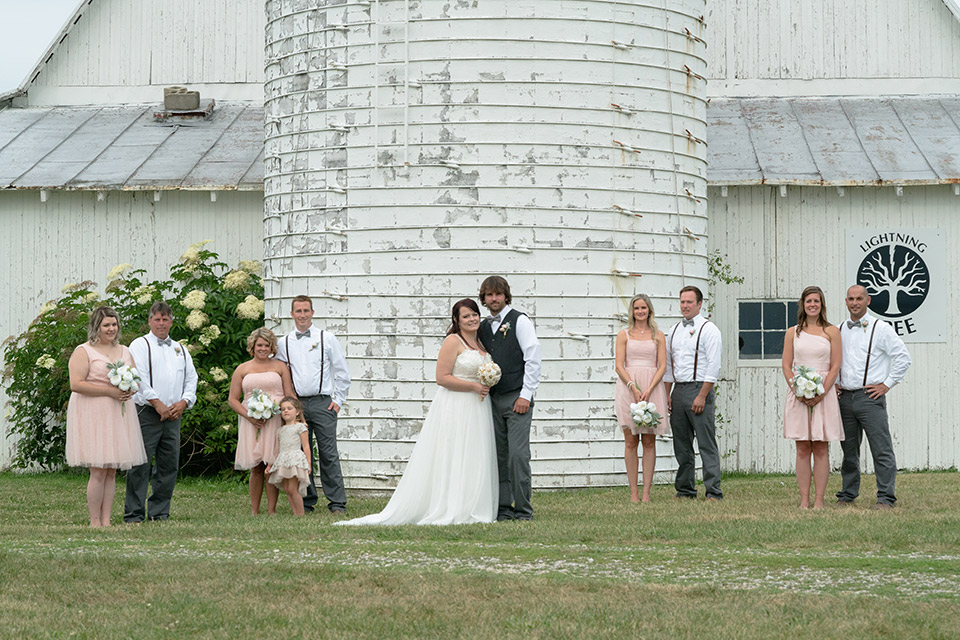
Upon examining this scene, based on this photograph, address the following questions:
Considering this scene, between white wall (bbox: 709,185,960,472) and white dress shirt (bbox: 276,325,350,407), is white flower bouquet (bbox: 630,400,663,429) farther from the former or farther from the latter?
white wall (bbox: 709,185,960,472)

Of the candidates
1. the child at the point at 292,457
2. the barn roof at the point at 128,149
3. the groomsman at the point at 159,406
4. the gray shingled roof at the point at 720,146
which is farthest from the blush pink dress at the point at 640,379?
the barn roof at the point at 128,149

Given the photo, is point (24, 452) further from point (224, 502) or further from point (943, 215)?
point (943, 215)

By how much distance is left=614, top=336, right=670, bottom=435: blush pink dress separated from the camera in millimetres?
11406

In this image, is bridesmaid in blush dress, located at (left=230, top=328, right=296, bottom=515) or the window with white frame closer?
bridesmaid in blush dress, located at (left=230, top=328, right=296, bottom=515)

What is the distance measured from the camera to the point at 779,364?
16250 mm

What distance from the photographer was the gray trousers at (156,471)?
10.3 m

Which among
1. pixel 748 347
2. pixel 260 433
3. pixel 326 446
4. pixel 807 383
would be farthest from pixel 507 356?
pixel 748 347

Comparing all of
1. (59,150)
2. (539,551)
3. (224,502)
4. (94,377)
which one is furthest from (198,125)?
(539,551)

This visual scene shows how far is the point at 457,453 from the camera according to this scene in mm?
10094

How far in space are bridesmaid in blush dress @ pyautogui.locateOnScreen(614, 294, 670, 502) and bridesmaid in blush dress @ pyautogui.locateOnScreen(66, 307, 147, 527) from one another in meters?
4.09

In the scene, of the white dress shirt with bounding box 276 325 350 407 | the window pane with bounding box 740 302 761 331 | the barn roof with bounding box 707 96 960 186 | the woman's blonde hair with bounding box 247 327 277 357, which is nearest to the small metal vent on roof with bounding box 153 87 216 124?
the barn roof with bounding box 707 96 960 186

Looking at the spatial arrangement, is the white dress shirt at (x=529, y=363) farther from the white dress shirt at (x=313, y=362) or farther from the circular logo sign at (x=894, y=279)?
the circular logo sign at (x=894, y=279)

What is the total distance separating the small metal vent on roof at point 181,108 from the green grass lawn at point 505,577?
1006cm

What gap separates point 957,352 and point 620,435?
5493 mm
